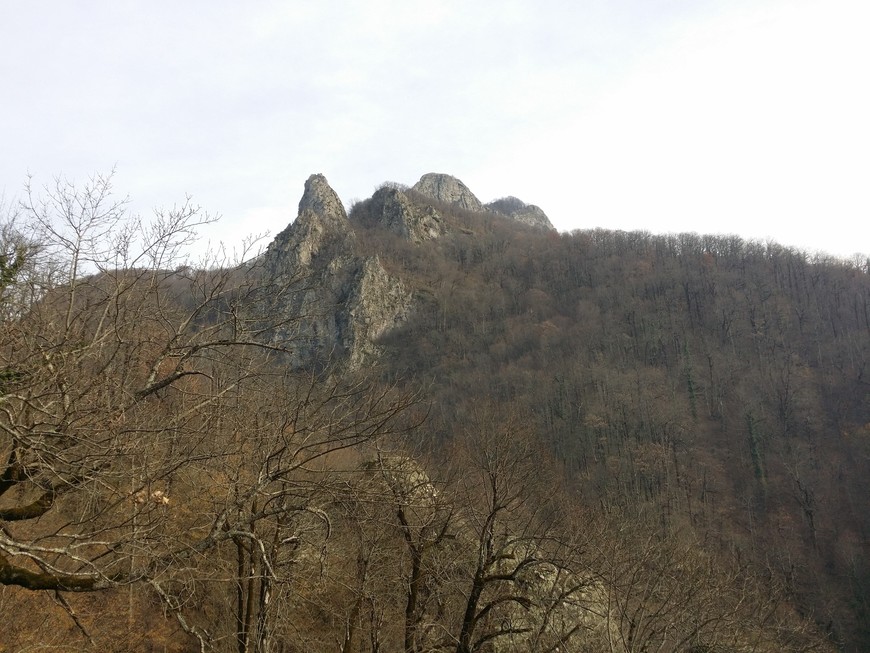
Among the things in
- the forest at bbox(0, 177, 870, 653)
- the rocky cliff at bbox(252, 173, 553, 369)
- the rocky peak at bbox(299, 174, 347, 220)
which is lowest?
the forest at bbox(0, 177, 870, 653)

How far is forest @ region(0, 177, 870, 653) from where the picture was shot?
4.86m

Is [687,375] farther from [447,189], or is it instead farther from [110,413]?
[447,189]

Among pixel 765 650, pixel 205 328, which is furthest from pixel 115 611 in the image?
pixel 765 650

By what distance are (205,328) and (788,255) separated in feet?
309

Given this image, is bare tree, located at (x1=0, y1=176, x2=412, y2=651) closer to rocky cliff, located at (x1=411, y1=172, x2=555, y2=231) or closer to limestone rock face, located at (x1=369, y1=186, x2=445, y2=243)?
limestone rock face, located at (x1=369, y1=186, x2=445, y2=243)

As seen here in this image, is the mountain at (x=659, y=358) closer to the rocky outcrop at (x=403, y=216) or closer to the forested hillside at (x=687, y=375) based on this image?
the forested hillside at (x=687, y=375)

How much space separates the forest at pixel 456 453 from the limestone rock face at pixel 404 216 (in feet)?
6.79

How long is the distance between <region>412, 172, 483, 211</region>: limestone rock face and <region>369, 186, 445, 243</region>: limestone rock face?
41393 millimetres

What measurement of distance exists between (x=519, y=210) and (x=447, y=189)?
22140 millimetres

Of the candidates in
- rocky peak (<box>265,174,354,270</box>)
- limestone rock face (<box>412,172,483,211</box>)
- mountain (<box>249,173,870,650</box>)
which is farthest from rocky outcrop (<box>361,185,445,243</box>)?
limestone rock face (<box>412,172,483,211</box>)

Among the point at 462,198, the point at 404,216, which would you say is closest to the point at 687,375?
the point at 404,216

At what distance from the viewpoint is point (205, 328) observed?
18.4 feet

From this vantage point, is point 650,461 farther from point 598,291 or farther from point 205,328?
point 205,328

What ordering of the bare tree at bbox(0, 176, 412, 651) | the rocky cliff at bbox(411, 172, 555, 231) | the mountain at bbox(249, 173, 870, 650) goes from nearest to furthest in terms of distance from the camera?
the bare tree at bbox(0, 176, 412, 651)
the mountain at bbox(249, 173, 870, 650)
the rocky cliff at bbox(411, 172, 555, 231)
